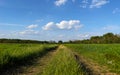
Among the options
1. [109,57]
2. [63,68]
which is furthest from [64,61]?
[109,57]

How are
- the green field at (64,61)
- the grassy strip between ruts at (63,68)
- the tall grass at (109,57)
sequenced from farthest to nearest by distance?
the tall grass at (109,57)
the green field at (64,61)
the grassy strip between ruts at (63,68)

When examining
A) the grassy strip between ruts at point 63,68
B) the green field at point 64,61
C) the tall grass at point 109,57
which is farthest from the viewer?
the tall grass at point 109,57

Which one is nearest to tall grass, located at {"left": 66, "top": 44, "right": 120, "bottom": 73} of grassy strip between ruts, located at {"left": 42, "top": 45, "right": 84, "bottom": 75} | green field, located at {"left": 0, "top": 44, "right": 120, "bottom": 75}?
green field, located at {"left": 0, "top": 44, "right": 120, "bottom": 75}

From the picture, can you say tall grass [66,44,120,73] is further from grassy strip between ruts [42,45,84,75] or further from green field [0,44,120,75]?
grassy strip between ruts [42,45,84,75]

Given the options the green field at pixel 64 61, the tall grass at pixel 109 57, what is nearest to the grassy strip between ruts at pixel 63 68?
the green field at pixel 64 61

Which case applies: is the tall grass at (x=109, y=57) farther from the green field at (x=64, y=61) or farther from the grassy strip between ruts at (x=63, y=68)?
the grassy strip between ruts at (x=63, y=68)

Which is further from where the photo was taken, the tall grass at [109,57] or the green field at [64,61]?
the tall grass at [109,57]

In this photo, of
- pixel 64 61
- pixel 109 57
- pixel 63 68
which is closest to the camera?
pixel 63 68

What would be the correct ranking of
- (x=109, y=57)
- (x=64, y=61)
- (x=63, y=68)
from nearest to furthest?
1. (x=63, y=68)
2. (x=64, y=61)
3. (x=109, y=57)

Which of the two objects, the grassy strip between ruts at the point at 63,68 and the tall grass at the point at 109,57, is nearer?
the grassy strip between ruts at the point at 63,68

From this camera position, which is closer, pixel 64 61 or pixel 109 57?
pixel 64 61

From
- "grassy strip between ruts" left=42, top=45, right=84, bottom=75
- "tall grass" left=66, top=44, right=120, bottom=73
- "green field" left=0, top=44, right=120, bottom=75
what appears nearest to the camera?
"grassy strip between ruts" left=42, top=45, right=84, bottom=75

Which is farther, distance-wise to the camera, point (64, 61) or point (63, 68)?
point (64, 61)

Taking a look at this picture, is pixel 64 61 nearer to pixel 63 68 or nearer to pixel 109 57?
pixel 63 68
